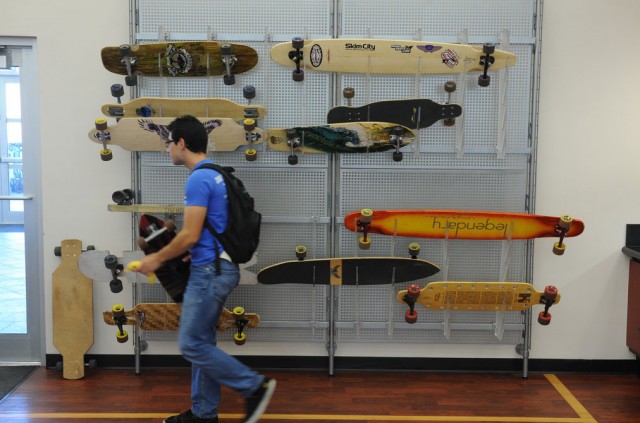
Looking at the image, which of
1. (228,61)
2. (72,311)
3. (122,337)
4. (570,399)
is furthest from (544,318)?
(72,311)

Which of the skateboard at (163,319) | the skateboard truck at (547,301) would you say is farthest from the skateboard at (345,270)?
the skateboard truck at (547,301)

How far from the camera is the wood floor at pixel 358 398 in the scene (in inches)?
137

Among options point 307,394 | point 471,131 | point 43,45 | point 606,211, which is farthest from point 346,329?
point 43,45

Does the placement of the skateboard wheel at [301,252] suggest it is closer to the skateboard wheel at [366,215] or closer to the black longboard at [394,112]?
the skateboard wheel at [366,215]

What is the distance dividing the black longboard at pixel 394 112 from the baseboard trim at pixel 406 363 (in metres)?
1.53

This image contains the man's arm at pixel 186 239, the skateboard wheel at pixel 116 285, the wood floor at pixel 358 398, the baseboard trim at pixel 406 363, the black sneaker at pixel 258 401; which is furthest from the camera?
the baseboard trim at pixel 406 363

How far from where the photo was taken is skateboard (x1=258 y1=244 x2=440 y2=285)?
3859 millimetres

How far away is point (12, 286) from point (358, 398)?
7.85 feet

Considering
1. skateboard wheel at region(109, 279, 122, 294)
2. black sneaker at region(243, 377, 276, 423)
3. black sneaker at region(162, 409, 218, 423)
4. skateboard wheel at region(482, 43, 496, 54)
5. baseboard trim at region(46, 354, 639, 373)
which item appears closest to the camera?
black sneaker at region(243, 377, 276, 423)

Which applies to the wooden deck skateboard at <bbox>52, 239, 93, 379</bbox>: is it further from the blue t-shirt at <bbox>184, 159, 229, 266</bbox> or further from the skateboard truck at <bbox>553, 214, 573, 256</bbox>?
the skateboard truck at <bbox>553, 214, 573, 256</bbox>

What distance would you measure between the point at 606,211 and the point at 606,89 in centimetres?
76

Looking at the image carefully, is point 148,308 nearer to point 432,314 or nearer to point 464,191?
point 432,314

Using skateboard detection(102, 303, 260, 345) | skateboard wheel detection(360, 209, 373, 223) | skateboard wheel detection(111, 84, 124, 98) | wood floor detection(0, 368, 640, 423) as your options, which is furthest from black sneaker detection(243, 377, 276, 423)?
skateboard wheel detection(111, 84, 124, 98)

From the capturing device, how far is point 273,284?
3.96 metres
